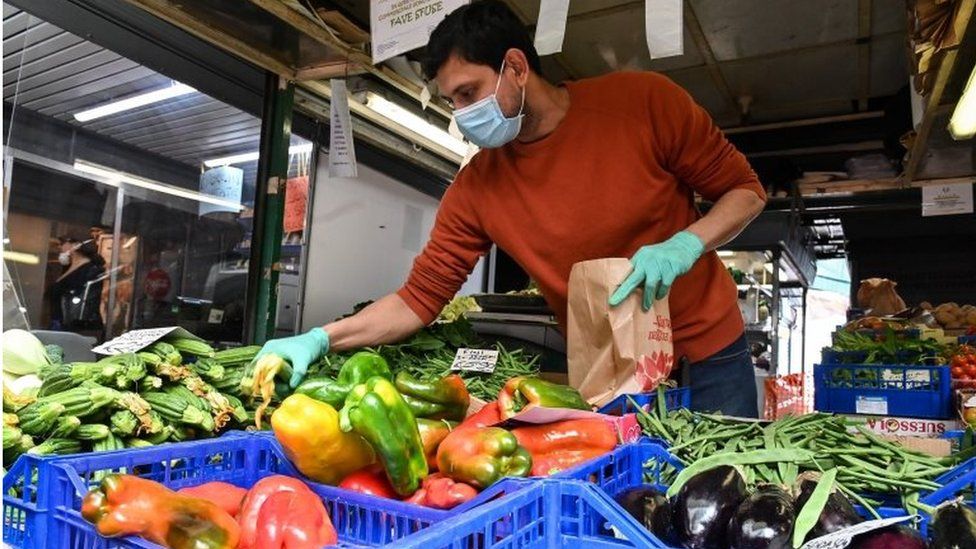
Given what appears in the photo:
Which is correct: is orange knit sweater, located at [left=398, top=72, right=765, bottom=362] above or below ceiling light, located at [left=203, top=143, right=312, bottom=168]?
below

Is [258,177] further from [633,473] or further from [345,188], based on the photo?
[633,473]

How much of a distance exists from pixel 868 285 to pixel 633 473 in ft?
23.6

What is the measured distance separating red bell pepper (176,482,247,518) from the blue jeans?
1554 mm

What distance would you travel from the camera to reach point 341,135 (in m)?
3.71

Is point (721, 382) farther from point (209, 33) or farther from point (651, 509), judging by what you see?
point (209, 33)

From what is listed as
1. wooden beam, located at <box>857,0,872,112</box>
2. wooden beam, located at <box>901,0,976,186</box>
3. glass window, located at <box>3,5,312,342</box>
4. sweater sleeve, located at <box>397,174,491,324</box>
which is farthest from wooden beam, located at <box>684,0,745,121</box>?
glass window, located at <box>3,5,312,342</box>

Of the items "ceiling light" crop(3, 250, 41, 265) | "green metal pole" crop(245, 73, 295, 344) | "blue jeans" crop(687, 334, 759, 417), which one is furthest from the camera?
"green metal pole" crop(245, 73, 295, 344)

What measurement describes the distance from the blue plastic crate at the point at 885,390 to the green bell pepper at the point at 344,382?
365cm

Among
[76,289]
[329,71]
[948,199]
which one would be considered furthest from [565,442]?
[948,199]

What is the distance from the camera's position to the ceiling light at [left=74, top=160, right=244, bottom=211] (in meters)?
4.31

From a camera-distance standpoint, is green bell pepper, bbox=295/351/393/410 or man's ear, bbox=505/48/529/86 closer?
green bell pepper, bbox=295/351/393/410

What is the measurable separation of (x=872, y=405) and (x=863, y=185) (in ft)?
9.43

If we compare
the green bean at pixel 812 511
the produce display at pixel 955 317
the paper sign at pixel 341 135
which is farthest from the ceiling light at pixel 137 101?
the produce display at pixel 955 317

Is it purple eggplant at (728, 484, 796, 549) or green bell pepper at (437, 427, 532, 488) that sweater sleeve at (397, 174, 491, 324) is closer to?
green bell pepper at (437, 427, 532, 488)
